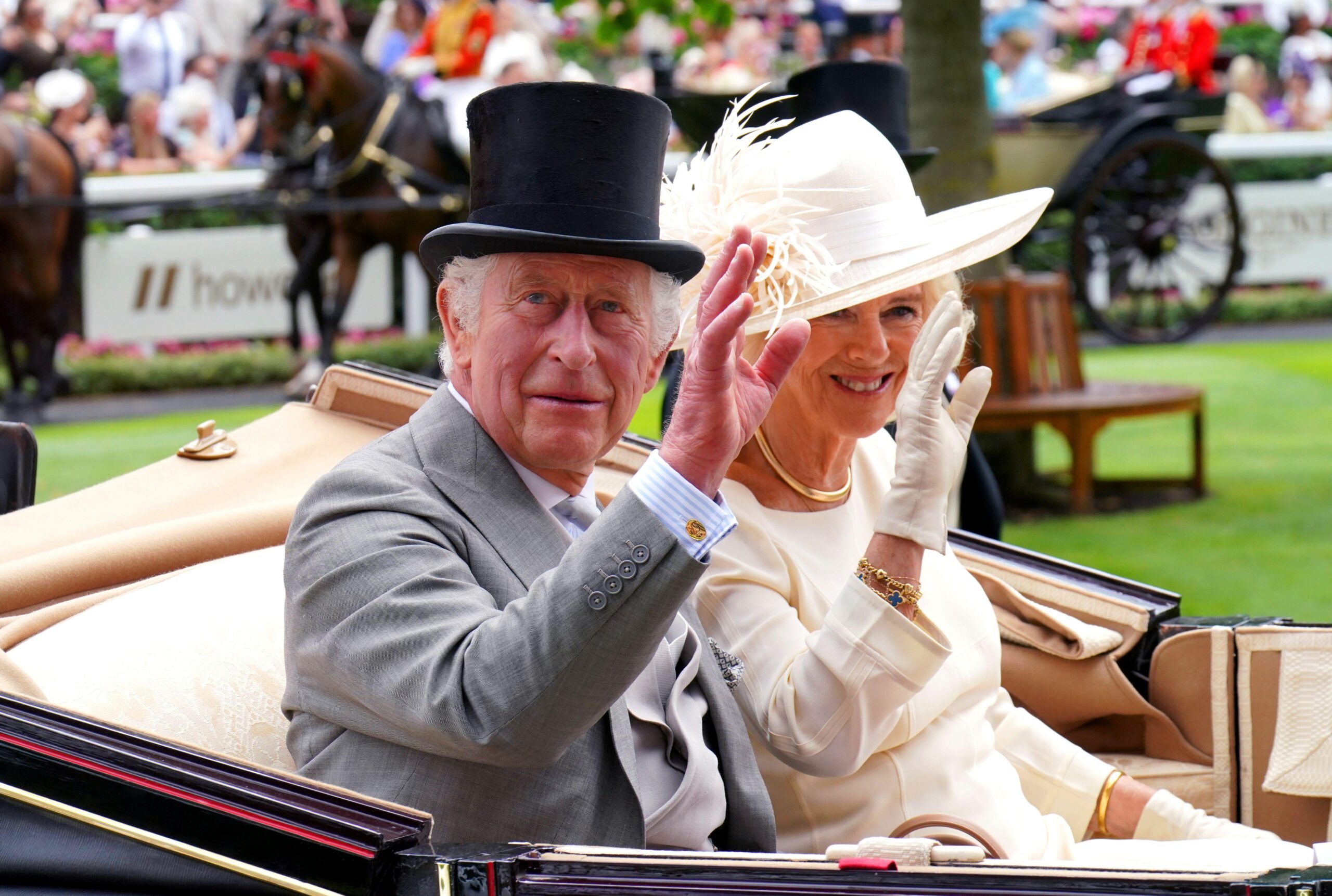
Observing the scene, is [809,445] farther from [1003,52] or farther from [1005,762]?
[1003,52]

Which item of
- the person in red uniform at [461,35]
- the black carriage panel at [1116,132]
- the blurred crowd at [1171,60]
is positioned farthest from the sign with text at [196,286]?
the blurred crowd at [1171,60]

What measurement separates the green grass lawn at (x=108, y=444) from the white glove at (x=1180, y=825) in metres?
4.33

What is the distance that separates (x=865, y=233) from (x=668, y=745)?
2.58ft

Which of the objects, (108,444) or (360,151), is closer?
(108,444)

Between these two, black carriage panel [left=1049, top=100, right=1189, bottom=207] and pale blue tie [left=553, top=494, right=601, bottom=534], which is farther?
black carriage panel [left=1049, top=100, right=1189, bottom=207]

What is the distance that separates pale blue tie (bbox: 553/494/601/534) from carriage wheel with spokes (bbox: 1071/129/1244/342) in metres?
8.27

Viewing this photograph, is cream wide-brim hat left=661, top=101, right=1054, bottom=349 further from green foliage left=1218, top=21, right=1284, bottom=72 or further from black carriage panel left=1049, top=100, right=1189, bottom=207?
green foliage left=1218, top=21, right=1284, bottom=72

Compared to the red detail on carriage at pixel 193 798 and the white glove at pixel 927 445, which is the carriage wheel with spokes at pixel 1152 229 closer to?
the white glove at pixel 927 445

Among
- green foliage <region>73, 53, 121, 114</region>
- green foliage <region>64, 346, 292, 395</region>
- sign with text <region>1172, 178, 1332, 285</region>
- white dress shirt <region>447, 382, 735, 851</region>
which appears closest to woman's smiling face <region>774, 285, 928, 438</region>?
white dress shirt <region>447, 382, 735, 851</region>

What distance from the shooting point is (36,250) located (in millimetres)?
8844

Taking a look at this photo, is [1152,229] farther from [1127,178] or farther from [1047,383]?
[1047,383]

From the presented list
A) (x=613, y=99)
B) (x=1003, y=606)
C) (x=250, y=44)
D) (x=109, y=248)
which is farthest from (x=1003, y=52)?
(x=613, y=99)

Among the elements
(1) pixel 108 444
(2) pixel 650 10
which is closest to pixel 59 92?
(1) pixel 108 444

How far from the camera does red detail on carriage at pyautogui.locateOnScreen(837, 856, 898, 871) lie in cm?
126
